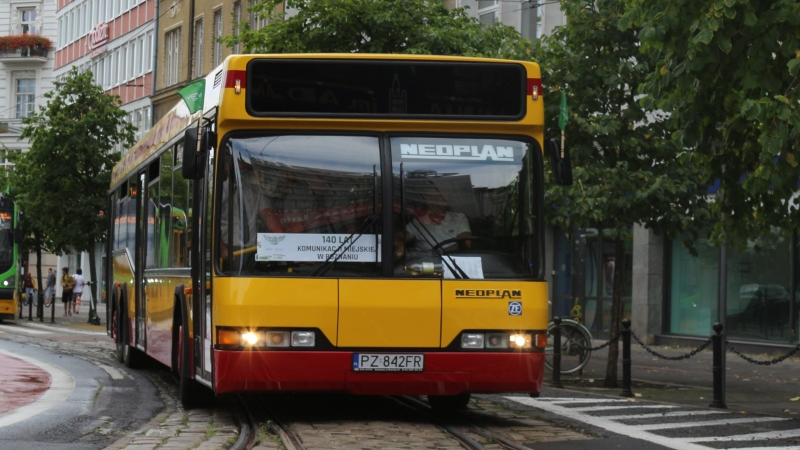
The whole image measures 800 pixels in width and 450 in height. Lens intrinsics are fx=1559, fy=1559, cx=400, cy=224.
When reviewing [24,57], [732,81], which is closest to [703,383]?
[732,81]

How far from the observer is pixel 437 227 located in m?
12.3

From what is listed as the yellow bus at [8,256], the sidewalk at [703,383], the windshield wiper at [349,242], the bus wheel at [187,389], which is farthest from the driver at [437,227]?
the yellow bus at [8,256]

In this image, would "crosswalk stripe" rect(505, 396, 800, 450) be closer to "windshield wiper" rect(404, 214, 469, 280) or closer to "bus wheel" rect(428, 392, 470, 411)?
"bus wheel" rect(428, 392, 470, 411)

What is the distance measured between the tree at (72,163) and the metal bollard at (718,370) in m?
30.0

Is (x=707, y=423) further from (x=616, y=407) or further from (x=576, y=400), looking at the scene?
(x=576, y=400)

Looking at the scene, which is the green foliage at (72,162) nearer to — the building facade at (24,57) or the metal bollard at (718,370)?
the metal bollard at (718,370)

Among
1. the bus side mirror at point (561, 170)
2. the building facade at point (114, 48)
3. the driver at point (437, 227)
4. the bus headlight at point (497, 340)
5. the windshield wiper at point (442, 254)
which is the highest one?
the building facade at point (114, 48)

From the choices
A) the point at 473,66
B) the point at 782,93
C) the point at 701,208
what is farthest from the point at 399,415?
the point at 701,208

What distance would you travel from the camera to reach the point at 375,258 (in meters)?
12.2

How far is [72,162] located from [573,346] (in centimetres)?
2664

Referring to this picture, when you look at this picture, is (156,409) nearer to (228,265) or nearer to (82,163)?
(228,265)

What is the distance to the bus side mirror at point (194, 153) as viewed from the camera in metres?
12.4

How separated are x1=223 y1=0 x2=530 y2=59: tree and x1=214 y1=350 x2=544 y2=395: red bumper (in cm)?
1167

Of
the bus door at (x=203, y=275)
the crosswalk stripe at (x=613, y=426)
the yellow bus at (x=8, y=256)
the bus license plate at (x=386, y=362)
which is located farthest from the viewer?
the yellow bus at (x=8, y=256)
